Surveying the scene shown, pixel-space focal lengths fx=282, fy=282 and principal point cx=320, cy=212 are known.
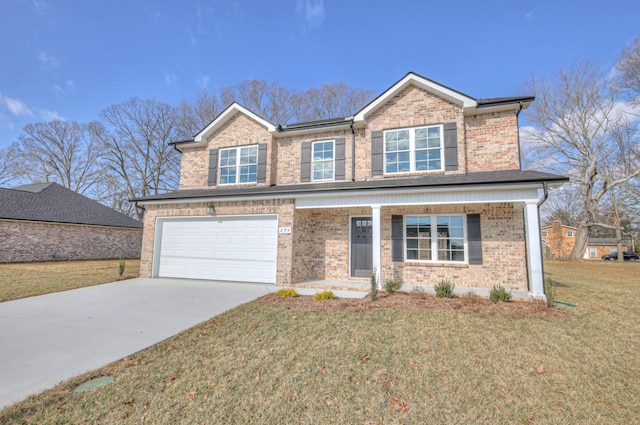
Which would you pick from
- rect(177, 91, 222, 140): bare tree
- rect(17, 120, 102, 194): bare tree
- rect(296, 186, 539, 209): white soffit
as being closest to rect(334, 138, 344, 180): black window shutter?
rect(296, 186, 539, 209): white soffit

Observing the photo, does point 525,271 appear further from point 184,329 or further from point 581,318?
point 184,329

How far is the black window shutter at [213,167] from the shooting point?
12359 millimetres

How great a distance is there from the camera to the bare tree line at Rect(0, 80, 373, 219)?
80.8ft

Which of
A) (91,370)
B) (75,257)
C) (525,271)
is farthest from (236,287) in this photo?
(75,257)

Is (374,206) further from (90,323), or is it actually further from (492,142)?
(90,323)

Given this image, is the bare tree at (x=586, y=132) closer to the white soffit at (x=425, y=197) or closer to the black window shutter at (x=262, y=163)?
the white soffit at (x=425, y=197)

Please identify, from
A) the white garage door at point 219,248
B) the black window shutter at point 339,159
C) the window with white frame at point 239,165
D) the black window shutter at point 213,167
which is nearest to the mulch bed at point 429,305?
the white garage door at point 219,248

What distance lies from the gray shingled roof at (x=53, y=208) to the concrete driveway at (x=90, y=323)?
13.8m

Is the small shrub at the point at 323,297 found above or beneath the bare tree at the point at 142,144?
beneath

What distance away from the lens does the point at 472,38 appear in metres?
11.0

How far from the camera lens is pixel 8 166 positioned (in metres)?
30.6

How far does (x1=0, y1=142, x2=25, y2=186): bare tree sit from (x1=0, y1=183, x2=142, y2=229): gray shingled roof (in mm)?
14108

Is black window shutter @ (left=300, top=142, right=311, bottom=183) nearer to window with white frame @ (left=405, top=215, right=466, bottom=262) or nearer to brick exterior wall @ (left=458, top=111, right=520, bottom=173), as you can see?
Result: window with white frame @ (left=405, top=215, right=466, bottom=262)

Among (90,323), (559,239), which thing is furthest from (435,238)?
(559,239)
